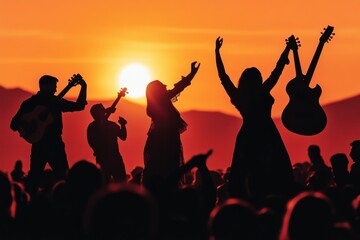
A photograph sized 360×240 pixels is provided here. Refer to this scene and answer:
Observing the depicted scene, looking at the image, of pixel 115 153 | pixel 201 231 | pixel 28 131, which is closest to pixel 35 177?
pixel 28 131

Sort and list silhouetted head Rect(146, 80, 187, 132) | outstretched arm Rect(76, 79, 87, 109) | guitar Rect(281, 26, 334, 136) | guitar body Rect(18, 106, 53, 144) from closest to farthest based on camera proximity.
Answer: silhouetted head Rect(146, 80, 187, 132), guitar Rect(281, 26, 334, 136), guitar body Rect(18, 106, 53, 144), outstretched arm Rect(76, 79, 87, 109)

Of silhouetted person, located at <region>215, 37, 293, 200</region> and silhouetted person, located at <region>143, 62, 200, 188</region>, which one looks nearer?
silhouetted person, located at <region>215, 37, 293, 200</region>

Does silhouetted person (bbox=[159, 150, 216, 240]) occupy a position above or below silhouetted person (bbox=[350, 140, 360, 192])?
below

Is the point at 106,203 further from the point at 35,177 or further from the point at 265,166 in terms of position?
the point at 35,177

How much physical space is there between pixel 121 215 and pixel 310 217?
1.06 m

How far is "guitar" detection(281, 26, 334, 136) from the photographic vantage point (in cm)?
1606

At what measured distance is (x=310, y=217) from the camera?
19.7ft

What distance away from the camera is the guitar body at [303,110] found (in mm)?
16156

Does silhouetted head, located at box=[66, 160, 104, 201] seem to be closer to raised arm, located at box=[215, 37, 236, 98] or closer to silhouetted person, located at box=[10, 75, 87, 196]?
raised arm, located at box=[215, 37, 236, 98]

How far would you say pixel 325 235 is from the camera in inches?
236

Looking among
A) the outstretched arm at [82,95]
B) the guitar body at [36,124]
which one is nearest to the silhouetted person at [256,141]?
the outstretched arm at [82,95]

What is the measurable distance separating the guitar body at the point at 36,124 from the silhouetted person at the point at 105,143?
2.45m

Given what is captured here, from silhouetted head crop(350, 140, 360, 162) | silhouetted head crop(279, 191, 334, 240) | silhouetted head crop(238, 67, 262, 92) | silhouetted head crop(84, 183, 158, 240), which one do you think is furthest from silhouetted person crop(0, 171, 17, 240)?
silhouetted head crop(350, 140, 360, 162)

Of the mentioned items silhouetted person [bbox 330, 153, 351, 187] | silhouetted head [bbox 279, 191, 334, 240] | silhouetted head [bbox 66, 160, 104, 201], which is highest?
silhouetted person [bbox 330, 153, 351, 187]
